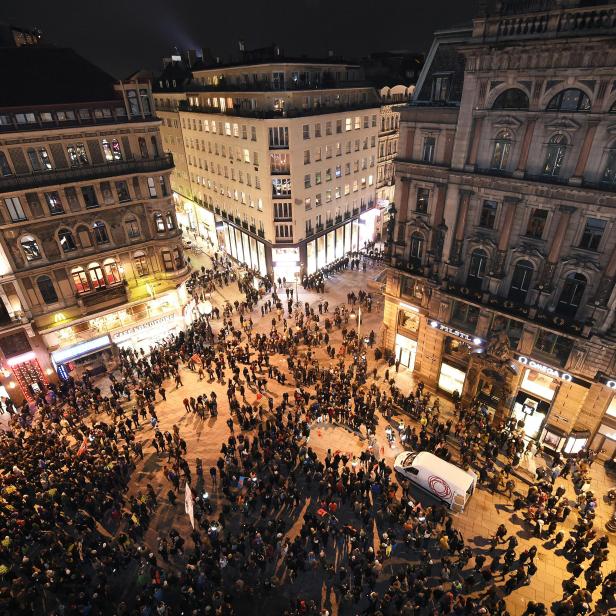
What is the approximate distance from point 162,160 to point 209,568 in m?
31.9

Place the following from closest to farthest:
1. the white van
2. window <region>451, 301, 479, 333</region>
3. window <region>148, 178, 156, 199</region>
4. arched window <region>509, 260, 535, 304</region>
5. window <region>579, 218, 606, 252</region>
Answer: window <region>579, 218, 606, 252</region> < the white van < arched window <region>509, 260, 535, 304</region> < window <region>451, 301, 479, 333</region> < window <region>148, 178, 156, 199</region>

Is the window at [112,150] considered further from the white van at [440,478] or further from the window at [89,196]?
the white van at [440,478]

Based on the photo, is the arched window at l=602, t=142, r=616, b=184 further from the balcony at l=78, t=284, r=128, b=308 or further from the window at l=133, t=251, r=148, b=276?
the balcony at l=78, t=284, r=128, b=308

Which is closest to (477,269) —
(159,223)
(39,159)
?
(159,223)

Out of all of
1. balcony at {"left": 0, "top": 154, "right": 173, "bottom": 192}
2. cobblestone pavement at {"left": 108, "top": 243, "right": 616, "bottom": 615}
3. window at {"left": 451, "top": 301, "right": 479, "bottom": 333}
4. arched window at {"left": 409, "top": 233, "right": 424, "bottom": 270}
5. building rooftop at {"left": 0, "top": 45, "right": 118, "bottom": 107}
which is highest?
building rooftop at {"left": 0, "top": 45, "right": 118, "bottom": 107}

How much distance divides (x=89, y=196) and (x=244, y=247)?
76.5 ft

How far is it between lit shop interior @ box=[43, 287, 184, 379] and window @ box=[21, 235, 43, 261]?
5.90 meters

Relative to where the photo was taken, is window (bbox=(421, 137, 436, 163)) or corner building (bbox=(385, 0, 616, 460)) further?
window (bbox=(421, 137, 436, 163))

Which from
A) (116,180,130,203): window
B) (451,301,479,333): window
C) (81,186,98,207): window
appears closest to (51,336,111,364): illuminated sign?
A: (81,186,98,207): window

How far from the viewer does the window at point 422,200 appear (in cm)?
2912

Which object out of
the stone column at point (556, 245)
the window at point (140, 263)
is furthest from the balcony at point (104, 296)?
the stone column at point (556, 245)

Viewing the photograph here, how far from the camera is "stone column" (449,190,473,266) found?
1044 inches

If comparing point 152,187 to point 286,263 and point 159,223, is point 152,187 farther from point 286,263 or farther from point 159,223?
point 286,263

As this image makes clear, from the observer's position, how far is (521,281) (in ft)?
84.7
